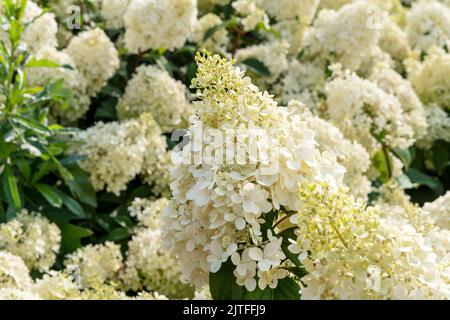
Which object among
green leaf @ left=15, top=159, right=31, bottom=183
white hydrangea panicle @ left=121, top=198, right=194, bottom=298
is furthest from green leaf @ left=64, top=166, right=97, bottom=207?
white hydrangea panicle @ left=121, top=198, right=194, bottom=298

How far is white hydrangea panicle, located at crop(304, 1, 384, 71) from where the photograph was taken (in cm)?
353

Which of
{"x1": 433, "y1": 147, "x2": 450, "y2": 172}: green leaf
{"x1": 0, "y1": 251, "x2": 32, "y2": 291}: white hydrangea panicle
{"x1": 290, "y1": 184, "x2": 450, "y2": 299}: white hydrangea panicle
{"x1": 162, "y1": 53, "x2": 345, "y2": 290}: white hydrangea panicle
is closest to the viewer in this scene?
{"x1": 290, "y1": 184, "x2": 450, "y2": 299}: white hydrangea panicle

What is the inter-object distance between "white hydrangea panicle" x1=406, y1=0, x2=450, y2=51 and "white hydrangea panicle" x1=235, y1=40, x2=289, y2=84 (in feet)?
2.87

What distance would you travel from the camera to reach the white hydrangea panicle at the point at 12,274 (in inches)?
84.1

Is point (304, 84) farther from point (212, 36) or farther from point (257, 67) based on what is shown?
point (212, 36)

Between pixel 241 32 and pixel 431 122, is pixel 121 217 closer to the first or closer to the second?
pixel 241 32

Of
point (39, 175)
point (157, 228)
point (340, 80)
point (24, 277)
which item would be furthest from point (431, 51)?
point (24, 277)

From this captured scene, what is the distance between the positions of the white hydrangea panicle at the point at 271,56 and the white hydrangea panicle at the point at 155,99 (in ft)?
1.51

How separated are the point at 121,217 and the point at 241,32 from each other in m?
1.24

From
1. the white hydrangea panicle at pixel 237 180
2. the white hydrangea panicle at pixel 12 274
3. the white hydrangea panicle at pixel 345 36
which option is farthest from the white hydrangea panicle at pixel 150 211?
the white hydrangea panicle at pixel 237 180

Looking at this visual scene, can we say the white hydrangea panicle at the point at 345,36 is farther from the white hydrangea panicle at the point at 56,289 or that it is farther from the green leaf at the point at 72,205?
the white hydrangea panicle at the point at 56,289

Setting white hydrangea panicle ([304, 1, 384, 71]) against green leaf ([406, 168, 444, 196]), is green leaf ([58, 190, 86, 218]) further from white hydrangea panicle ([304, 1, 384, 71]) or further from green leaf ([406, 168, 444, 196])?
green leaf ([406, 168, 444, 196])

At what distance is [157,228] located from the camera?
2846 mm

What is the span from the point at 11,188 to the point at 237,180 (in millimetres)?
1482
